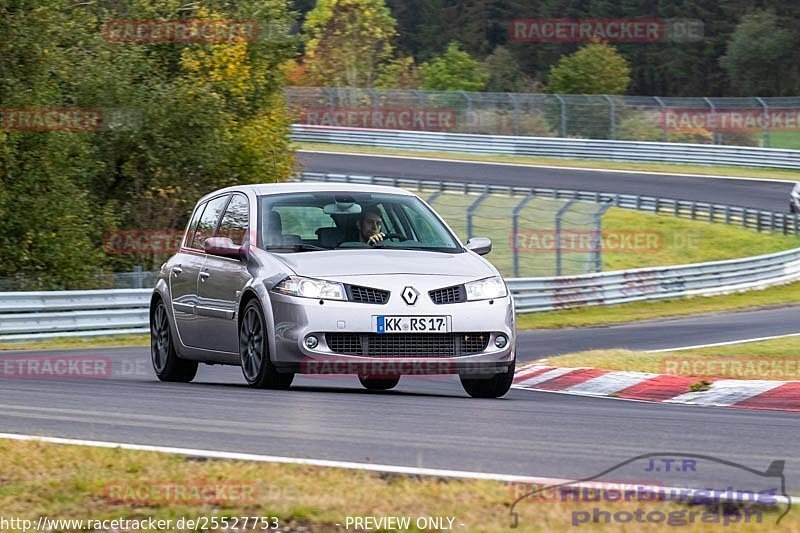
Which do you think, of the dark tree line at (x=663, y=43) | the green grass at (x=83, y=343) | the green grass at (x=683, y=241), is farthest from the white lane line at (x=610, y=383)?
the dark tree line at (x=663, y=43)

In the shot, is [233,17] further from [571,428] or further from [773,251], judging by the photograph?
[571,428]

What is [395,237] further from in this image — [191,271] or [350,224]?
[191,271]

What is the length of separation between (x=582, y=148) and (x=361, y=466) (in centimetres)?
4973

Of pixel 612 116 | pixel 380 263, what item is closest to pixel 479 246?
pixel 380 263

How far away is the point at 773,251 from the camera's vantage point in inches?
1571

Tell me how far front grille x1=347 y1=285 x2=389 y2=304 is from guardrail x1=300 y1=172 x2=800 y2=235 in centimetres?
3157

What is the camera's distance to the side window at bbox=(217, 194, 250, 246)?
11.0 m

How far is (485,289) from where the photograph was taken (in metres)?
10.1

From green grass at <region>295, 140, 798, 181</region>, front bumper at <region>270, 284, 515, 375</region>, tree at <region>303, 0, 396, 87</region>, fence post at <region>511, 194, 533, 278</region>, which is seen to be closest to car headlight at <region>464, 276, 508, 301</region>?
front bumper at <region>270, 284, 515, 375</region>

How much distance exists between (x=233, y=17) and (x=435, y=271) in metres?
26.1

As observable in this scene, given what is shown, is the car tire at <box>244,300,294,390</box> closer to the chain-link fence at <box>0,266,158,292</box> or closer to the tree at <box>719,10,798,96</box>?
the chain-link fence at <box>0,266,158,292</box>

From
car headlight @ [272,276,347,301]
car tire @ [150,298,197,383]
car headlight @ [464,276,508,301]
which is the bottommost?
car tire @ [150,298,197,383]

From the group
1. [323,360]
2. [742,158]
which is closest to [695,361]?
[323,360]

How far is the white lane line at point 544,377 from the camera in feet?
43.7
